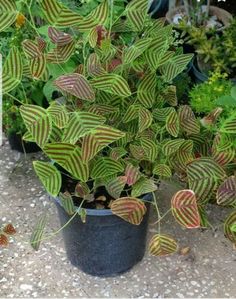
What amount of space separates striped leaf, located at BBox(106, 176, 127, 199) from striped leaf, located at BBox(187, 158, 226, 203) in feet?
0.60

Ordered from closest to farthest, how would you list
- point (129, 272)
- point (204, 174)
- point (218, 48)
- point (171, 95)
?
point (204, 174)
point (171, 95)
point (129, 272)
point (218, 48)

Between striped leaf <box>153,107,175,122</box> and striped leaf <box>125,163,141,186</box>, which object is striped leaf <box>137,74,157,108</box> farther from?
striped leaf <box>125,163,141,186</box>

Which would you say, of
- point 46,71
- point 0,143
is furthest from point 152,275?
point 0,143

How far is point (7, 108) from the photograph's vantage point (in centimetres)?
221

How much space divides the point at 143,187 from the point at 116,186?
74 mm

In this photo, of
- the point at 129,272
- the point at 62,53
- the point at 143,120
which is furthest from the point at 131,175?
the point at 129,272

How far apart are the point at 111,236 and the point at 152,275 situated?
0.25 metres

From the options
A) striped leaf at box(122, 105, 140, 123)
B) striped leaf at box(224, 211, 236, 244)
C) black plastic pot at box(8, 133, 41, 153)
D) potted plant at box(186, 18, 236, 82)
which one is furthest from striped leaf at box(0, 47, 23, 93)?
potted plant at box(186, 18, 236, 82)

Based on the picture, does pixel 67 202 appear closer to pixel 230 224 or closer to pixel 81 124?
pixel 81 124

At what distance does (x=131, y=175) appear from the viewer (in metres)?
1.57

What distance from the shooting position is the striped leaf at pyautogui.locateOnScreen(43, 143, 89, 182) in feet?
4.86

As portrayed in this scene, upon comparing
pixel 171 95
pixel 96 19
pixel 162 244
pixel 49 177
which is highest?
pixel 96 19

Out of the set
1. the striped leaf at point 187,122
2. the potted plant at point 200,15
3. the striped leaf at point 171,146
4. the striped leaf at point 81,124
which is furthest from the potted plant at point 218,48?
the striped leaf at point 81,124

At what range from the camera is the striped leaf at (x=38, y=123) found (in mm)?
1417
